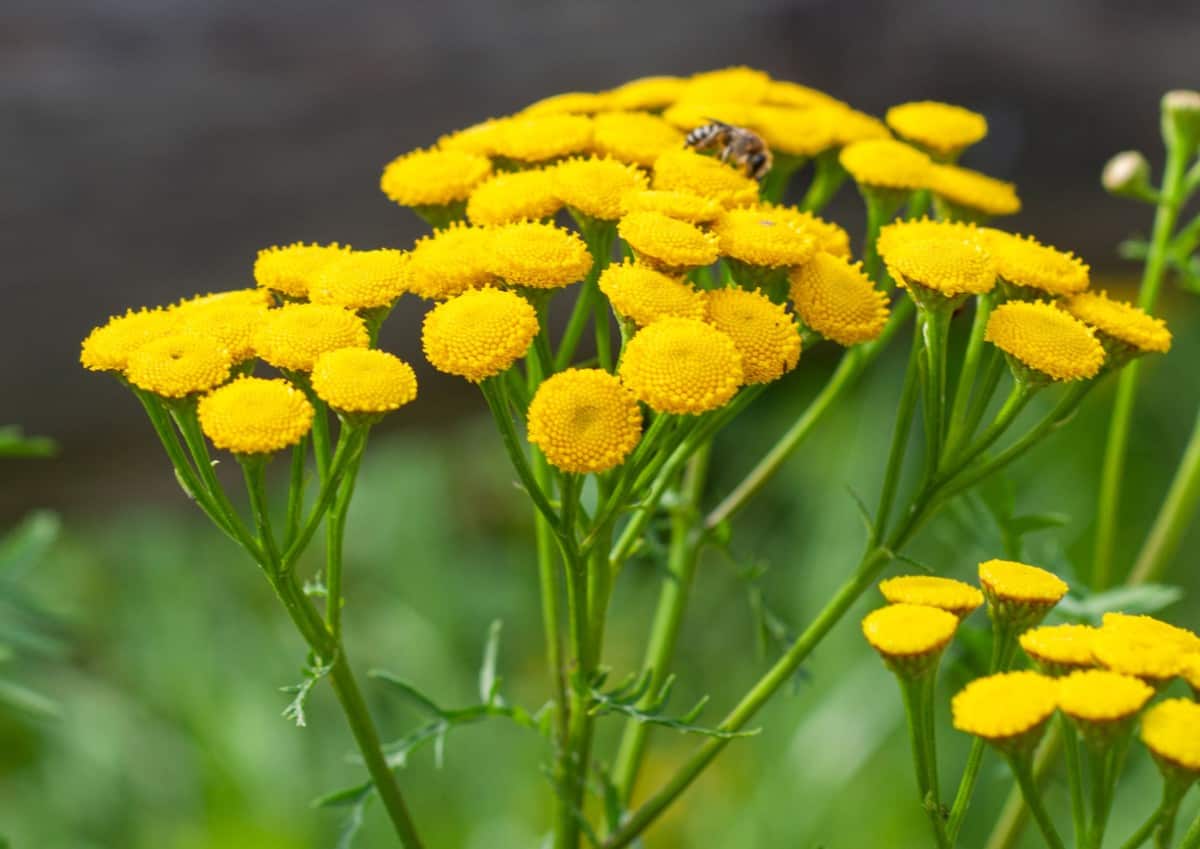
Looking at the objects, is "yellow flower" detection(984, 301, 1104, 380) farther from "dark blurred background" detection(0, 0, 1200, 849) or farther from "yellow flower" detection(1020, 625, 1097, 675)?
"dark blurred background" detection(0, 0, 1200, 849)

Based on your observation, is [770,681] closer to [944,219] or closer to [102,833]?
[944,219]

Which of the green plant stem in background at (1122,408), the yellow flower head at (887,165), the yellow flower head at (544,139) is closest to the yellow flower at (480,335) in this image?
the yellow flower head at (544,139)

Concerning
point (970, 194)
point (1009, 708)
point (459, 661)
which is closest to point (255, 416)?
point (1009, 708)

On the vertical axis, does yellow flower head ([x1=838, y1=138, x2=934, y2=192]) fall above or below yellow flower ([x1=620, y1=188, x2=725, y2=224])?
below

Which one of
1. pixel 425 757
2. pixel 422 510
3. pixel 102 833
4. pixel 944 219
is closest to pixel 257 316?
pixel 944 219

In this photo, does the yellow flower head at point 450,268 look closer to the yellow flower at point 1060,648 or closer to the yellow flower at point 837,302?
the yellow flower at point 837,302

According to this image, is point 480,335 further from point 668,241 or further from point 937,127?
point 937,127

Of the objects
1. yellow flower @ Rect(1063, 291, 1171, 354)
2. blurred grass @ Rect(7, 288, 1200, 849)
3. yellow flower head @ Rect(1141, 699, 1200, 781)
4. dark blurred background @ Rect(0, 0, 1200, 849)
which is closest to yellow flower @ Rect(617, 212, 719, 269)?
yellow flower @ Rect(1063, 291, 1171, 354)

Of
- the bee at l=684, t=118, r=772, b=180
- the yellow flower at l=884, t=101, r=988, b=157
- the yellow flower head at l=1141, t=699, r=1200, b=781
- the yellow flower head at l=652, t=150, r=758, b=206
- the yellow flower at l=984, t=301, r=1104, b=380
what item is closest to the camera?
the yellow flower head at l=1141, t=699, r=1200, b=781
